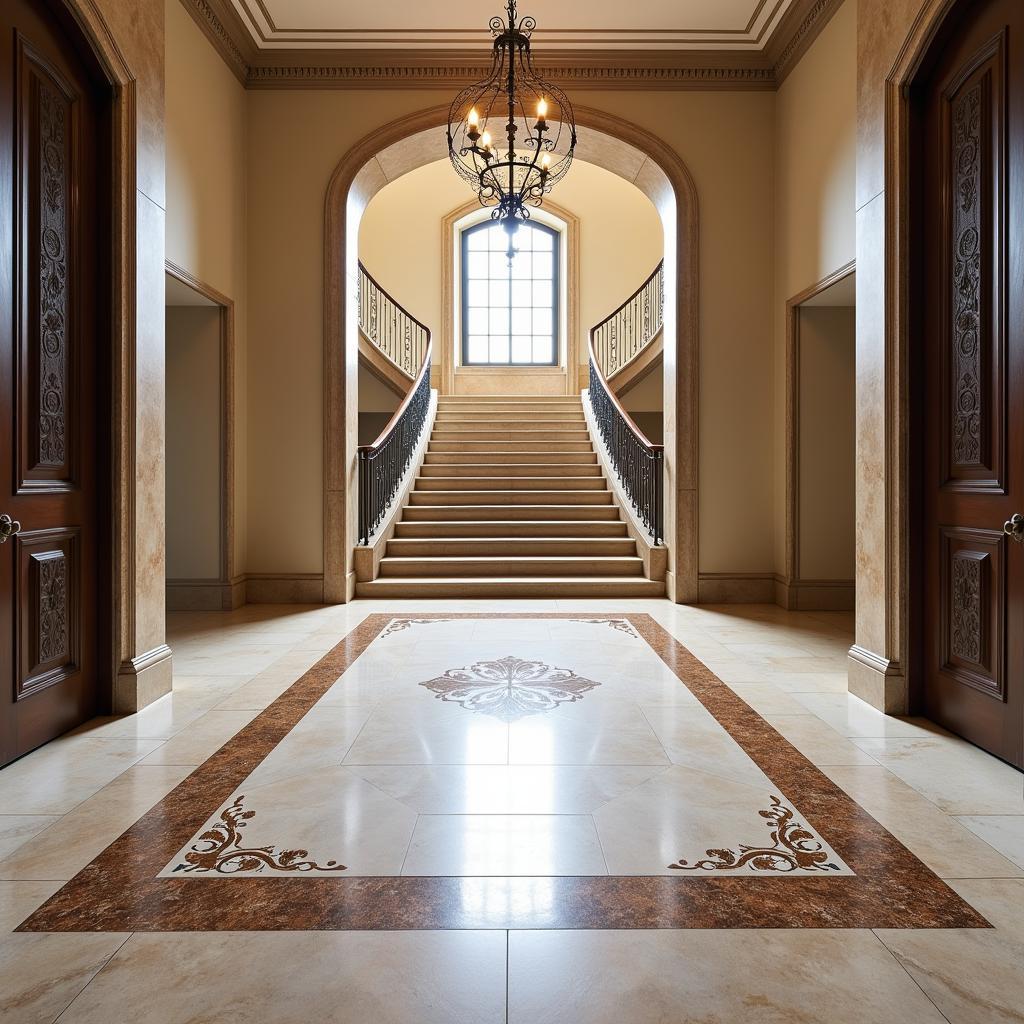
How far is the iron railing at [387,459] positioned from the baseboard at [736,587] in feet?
9.96

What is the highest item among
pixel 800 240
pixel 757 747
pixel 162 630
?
pixel 800 240

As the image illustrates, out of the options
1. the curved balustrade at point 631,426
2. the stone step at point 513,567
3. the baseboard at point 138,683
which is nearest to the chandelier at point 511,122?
the curved balustrade at point 631,426

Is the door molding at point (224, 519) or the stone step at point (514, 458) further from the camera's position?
the stone step at point (514, 458)

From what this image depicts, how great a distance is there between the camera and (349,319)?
6.78 metres

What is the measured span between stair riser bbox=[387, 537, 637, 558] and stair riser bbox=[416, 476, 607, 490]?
4.05 feet

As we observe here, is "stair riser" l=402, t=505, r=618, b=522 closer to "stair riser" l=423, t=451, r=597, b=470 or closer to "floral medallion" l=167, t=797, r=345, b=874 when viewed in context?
"stair riser" l=423, t=451, r=597, b=470

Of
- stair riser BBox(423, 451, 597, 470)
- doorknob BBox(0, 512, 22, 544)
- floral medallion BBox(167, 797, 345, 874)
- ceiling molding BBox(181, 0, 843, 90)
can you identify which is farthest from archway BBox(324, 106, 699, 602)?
floral medallion BBox(167, 797, 345, 874)

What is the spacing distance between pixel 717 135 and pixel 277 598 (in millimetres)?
5500

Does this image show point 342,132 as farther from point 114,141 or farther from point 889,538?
point 889,538

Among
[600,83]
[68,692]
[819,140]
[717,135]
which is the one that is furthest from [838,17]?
[68,692]

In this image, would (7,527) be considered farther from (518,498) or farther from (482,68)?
(518,498)

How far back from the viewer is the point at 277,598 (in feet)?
21.7

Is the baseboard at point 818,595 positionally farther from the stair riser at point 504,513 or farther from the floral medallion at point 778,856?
the floral medallion at point 778,856

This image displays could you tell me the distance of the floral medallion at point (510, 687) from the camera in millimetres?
3502
